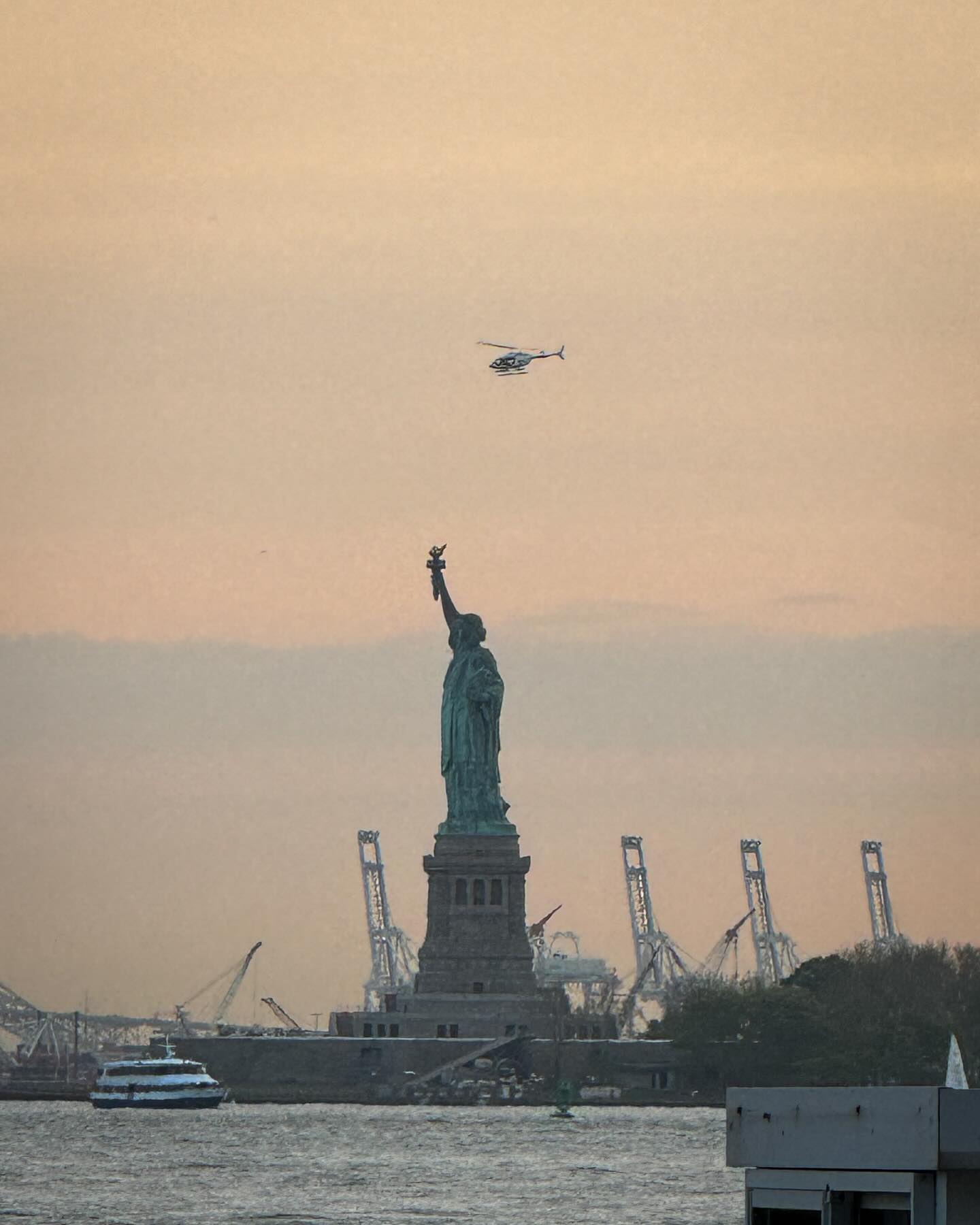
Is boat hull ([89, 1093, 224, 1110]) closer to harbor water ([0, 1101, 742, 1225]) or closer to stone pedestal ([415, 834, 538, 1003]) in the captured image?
harbor water ([0, 1101, 742, 1225])

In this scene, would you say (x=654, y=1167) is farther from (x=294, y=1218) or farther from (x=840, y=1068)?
(x=840, y=1068)

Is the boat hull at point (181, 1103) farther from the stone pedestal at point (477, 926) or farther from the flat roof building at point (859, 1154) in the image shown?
the flat roof building at point (859, 1154)

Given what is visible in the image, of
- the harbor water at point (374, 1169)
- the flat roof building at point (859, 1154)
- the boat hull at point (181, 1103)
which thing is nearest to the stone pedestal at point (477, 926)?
the harbor water at point (374, 1169)

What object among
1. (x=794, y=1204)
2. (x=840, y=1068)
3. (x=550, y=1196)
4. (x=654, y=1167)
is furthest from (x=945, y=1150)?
(x=840, y=1068)

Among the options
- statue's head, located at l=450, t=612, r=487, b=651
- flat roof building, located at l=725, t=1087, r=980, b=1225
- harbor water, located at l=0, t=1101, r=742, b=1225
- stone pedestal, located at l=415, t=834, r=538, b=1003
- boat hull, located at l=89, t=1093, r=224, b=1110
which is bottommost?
flat roof building, located at l=725, t=1087, r=980, b=1225

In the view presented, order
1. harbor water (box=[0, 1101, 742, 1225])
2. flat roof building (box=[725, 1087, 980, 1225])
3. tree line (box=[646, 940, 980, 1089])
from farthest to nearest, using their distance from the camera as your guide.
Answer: tree line (box=[646, 940, 980, 1089]) < harbor water (box=[0, 1101, 742, 1225]) < flat roof building (box=[725, 1087, 980, 1225])

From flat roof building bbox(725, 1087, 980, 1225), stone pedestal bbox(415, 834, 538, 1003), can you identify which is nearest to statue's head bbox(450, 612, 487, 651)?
stone pedestal bbox(415, 834, 538, 1003)
